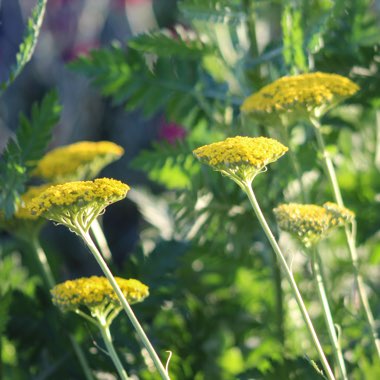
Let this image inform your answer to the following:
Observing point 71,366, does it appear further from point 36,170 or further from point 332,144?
point 332,144

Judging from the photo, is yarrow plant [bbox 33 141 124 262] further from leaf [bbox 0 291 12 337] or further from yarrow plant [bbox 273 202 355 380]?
yarrow plant [bbox 273 202 355 380]

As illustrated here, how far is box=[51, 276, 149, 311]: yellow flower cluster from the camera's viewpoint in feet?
3.79

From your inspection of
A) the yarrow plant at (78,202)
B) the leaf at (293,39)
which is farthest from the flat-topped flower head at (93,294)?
the leaf at (293,39)

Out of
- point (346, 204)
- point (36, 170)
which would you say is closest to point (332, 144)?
point (346, 204)

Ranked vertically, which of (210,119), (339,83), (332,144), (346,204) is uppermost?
(339,83)

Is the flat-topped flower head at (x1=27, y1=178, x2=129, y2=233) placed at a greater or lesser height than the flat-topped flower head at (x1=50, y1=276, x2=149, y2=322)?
greater

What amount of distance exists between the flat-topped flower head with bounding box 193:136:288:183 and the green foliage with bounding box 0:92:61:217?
403 millimetres

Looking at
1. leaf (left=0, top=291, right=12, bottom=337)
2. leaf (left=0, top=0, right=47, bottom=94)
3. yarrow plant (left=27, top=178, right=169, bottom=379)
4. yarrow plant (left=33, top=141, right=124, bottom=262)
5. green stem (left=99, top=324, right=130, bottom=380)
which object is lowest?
leaf (left=0, top=291, right=12, bottom=337)

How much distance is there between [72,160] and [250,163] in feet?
1.99

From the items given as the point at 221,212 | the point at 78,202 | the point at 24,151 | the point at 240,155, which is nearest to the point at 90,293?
the point at 78,202

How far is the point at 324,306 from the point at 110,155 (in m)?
0.63

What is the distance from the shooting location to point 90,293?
3.80ft

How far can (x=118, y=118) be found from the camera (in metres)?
4.59

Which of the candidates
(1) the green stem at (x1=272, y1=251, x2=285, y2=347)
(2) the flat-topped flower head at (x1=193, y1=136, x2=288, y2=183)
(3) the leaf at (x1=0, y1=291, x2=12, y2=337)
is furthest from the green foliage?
(1) the green stem at (x1=272, y1=251, x2=285, y2=347)
